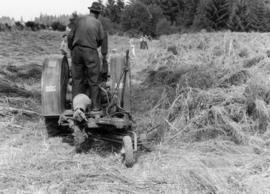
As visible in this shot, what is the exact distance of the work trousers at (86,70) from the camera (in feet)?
17.5

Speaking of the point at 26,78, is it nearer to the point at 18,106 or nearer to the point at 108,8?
the point at 18,106

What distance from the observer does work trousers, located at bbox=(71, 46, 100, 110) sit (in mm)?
5348

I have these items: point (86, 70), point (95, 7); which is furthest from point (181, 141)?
point (95, 7)

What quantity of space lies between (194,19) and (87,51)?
76.0 meters

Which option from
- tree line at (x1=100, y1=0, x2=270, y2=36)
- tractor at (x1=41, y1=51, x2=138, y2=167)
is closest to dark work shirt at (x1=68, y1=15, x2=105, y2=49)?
tractor at (x1=41, y1=51, x2=138, y2=167)

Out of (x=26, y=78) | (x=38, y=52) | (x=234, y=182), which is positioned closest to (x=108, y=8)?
(x=38, y=52)

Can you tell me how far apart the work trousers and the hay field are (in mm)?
715

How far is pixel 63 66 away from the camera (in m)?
5.87

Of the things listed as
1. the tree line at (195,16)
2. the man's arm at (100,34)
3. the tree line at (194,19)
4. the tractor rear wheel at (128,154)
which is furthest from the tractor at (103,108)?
the tree line at (195,16)

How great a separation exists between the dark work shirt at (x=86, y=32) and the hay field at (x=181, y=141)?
4.50 ft

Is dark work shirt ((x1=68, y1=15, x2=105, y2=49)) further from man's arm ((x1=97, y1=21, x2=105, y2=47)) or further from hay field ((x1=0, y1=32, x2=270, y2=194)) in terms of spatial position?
hay field ((x1=0, y1=32, x2=270, y2=194))

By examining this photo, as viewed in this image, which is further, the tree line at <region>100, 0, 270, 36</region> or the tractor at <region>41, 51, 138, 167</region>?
the tree line at <region>100, 0, 270, 36</region>

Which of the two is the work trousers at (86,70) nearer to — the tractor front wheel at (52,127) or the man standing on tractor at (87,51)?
the man standing on tractor at (87,51)

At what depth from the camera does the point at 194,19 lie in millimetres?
78938
